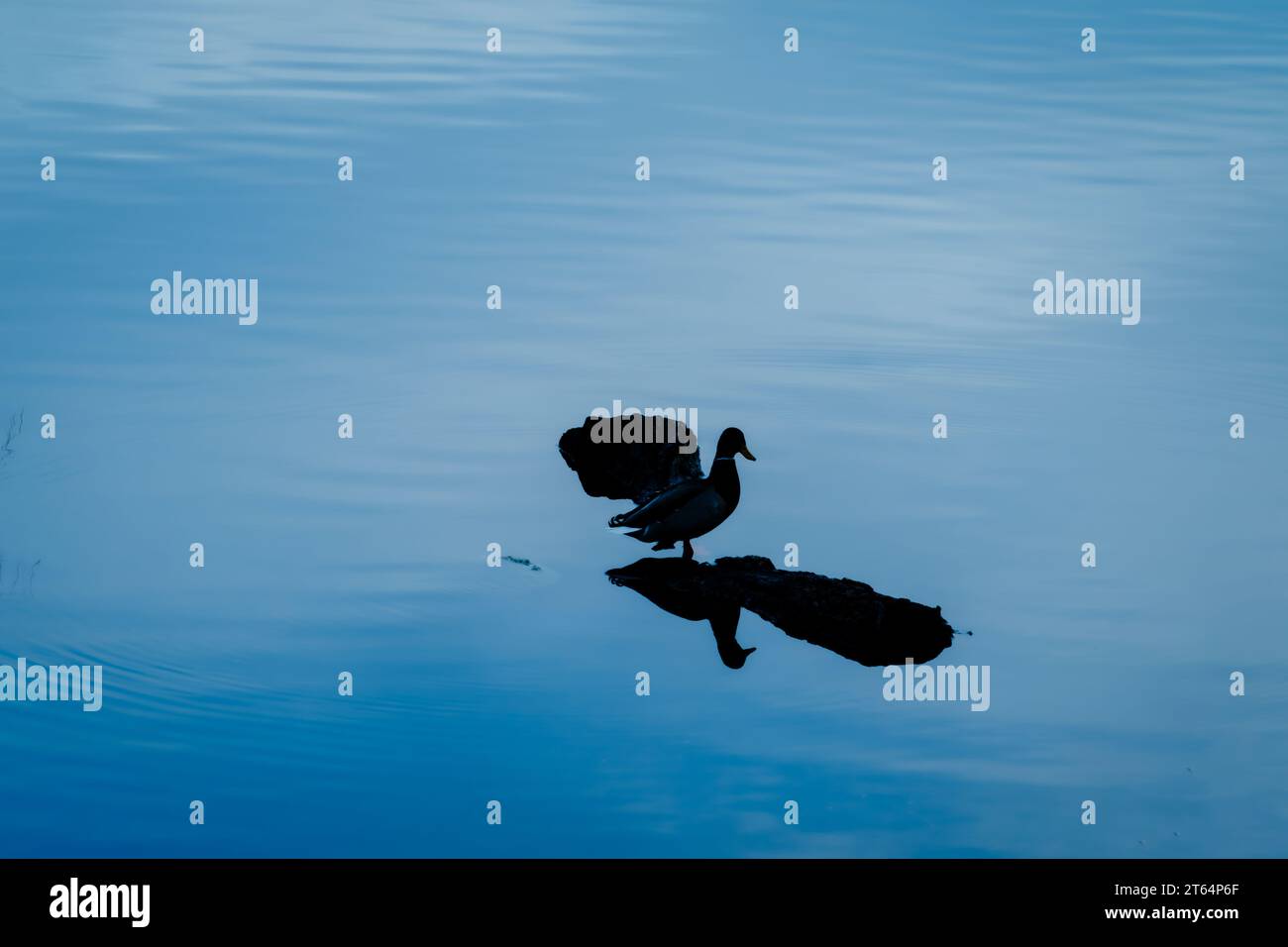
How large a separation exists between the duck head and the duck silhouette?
26 mm

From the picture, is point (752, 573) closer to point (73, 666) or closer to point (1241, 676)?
point (1241, 676)

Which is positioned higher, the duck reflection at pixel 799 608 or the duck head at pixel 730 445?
the duck head at pixel 730 445

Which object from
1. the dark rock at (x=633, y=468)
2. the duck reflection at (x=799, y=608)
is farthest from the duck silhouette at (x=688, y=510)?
the dark rock at (x=633, y=468)

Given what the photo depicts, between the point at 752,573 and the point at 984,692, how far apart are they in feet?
3.51

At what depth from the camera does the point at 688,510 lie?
20.1 feet

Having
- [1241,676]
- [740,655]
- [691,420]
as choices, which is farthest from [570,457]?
[1241,676]

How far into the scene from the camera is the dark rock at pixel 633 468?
6730mm

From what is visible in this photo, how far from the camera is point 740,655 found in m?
5.66

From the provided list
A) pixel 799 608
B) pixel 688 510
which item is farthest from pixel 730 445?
pixel 799 608

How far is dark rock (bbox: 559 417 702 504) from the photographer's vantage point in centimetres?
673

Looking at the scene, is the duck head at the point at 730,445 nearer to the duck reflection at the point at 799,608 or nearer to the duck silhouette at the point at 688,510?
the duck silhouette at the point at 688,510

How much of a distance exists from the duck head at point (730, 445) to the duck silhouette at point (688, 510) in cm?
3

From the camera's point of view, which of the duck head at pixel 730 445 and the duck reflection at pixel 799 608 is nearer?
the duck reflection at pixel 799 608

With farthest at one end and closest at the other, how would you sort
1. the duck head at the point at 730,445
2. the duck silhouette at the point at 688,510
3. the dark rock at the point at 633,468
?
the dark rock at the point at 633,468 < the duck head at the point at 730,445 < the duck silhouette at the point at 688,510
